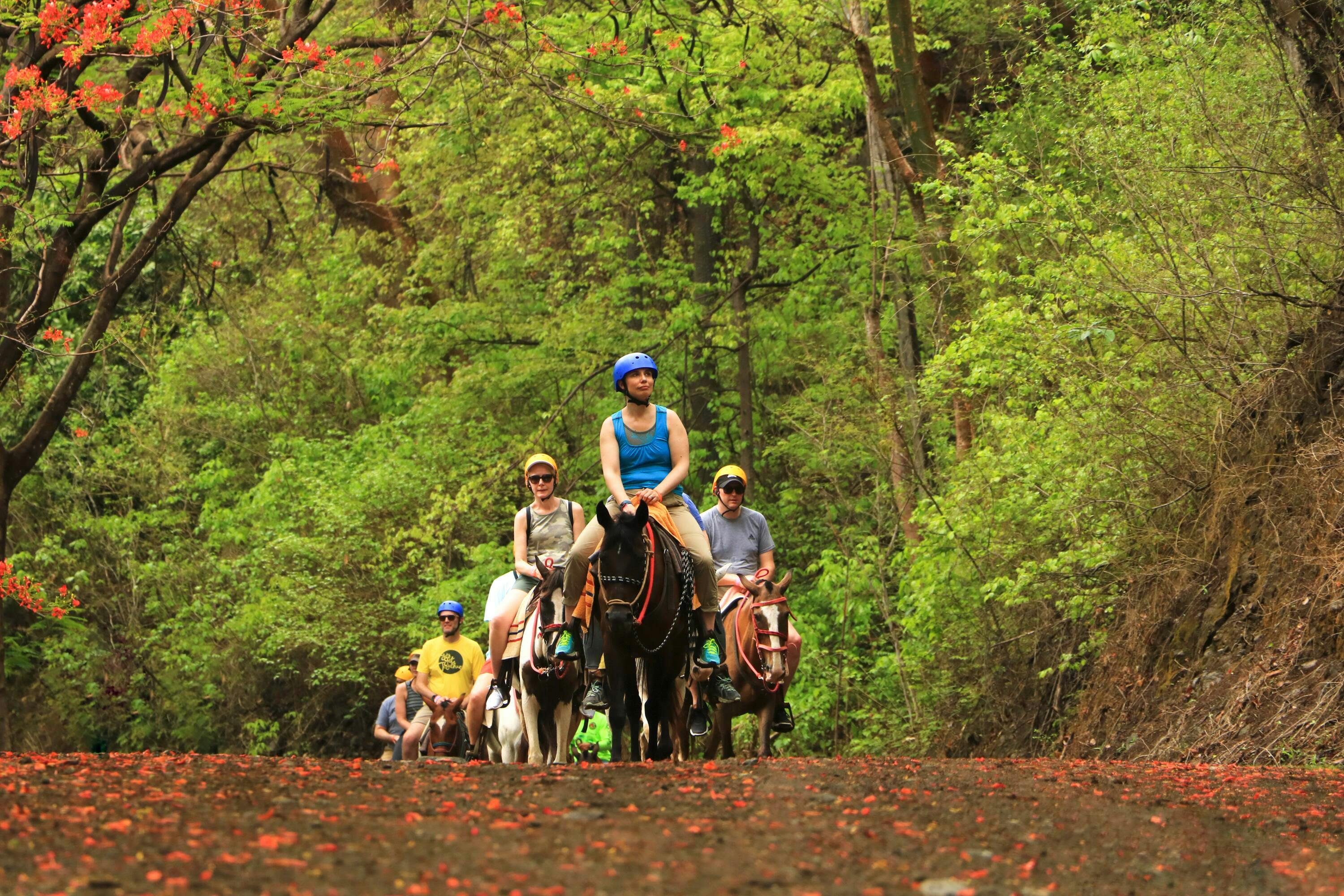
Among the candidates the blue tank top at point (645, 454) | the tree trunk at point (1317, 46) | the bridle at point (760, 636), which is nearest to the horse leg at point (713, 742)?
the bridle at point (760, 636)

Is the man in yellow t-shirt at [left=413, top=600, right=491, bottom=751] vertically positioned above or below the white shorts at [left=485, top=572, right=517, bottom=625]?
below

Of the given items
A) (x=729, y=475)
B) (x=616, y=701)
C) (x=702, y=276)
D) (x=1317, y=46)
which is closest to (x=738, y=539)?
(x=729, y=475)

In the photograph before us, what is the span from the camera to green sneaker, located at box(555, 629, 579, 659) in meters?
11.7

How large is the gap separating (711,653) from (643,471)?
1454mm

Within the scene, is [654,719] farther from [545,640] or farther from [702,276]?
[702,276]

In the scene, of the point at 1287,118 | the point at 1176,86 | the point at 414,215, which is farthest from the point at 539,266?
the point at 1287,118

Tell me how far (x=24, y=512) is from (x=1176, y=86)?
2592 centimetres

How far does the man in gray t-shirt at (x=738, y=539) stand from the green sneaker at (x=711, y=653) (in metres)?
2.31

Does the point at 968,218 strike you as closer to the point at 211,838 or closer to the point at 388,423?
the point at 211,838

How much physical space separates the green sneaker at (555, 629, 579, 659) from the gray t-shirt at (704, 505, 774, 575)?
8.62 feet

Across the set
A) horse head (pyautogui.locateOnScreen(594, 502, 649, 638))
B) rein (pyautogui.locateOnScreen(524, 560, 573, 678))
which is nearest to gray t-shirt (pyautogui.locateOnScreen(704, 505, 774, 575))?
rein (pyautogui.locateOnScreen(524, 560, 573, 678))

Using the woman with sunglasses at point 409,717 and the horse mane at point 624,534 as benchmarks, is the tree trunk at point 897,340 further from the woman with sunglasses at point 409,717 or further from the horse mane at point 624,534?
the horse mane at point 624,534

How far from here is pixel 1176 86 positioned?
17.7 m

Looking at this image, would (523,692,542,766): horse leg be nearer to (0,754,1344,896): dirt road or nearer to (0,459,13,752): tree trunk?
(0,754,1344,896): dirt road
